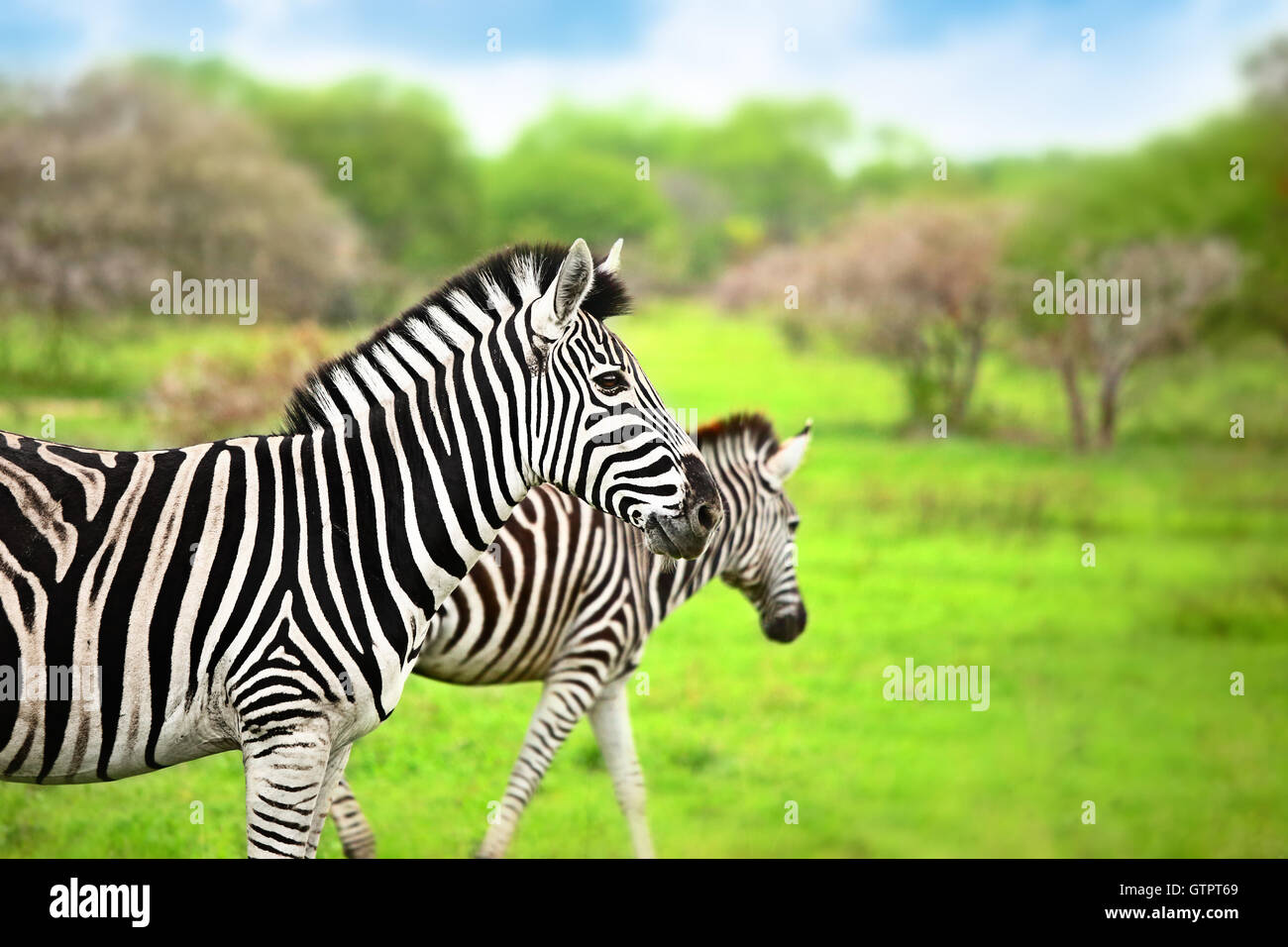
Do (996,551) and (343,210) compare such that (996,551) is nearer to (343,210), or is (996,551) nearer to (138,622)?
(138,622)

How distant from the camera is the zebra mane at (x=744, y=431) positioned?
6102 mm

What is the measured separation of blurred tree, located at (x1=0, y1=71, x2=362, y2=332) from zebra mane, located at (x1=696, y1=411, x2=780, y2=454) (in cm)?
1835

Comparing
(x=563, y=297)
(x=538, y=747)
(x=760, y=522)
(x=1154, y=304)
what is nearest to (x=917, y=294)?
(x=1154, y=304)

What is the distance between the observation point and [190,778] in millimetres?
7438

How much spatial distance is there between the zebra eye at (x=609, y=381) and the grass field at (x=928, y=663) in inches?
86.1

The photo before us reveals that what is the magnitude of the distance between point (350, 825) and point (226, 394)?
1101cm

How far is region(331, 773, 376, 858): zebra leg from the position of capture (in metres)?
5.61

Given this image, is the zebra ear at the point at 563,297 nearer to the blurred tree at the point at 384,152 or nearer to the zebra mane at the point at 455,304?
the zebra mane at the point at 455,304

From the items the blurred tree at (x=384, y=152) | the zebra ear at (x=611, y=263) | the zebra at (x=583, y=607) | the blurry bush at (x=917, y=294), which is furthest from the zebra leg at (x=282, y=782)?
the blurred tree at (x=384, y=152)

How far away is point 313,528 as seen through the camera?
3.84 m

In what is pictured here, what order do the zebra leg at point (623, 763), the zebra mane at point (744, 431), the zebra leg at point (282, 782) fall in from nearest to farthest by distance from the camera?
the zebra leg at point (282, 782) < the zebra leg at point (623, 763) < the zebra mane at point (744, 431)

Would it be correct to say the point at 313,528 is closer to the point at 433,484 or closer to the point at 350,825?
the point at 433,484
